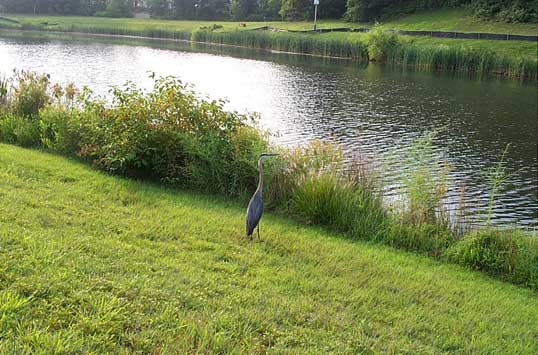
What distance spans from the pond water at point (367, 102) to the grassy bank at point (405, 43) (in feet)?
13.0

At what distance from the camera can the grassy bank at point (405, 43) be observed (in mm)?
41719

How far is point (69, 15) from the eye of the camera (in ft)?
328

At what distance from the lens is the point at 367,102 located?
28.2 meters

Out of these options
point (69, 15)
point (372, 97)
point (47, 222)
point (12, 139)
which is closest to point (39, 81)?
point (12, 139)

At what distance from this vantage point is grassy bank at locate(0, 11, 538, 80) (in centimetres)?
4172

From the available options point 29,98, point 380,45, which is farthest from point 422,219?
point 380,45

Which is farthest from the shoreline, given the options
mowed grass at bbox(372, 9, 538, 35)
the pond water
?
mowed grass at bbox(372, 9, 538, 35)

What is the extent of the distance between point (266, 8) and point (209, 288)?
95.8 meters

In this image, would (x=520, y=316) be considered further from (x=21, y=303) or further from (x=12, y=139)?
(x=12, y=139)

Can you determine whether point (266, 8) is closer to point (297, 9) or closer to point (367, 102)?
point (297, 9)

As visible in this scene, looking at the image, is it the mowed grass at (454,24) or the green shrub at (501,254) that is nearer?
the green shrub at (501,254)

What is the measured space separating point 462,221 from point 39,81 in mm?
11710

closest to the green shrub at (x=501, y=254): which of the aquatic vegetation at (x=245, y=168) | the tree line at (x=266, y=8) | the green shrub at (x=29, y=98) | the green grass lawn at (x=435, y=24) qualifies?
the aquatic vegetation at (x=245, y=168)

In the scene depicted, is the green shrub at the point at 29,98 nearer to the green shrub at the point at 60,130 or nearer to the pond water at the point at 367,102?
the green shrub at the point at 60,130
